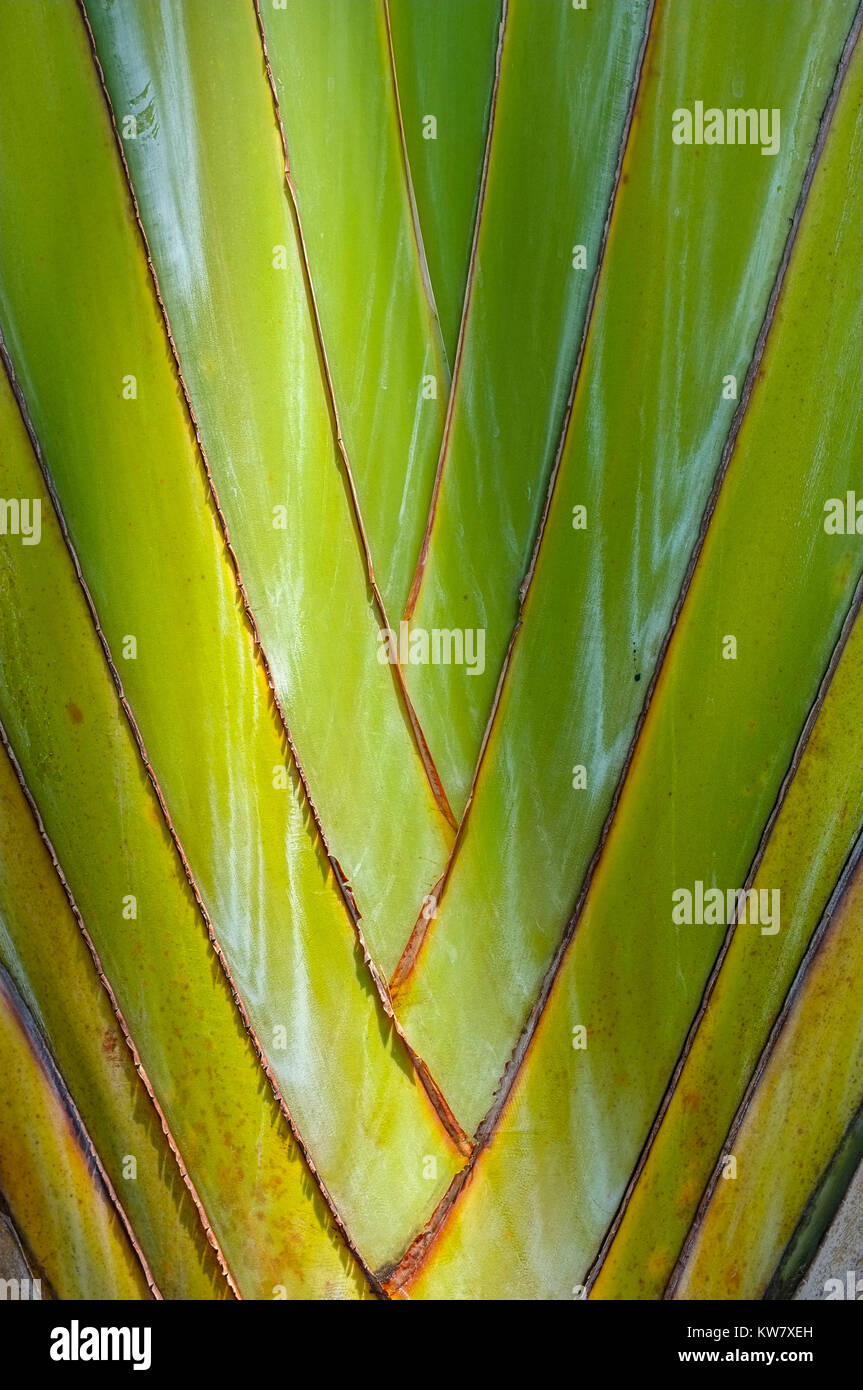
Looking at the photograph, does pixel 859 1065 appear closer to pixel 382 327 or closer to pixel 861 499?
pixel 861 499

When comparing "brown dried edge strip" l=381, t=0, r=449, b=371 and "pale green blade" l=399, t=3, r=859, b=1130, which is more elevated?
"brown dried edge strip" l=381, t=0, r=449, b=371

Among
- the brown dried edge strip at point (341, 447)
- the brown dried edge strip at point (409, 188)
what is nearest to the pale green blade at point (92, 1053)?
the brown dried edge strip at point (341, 447)

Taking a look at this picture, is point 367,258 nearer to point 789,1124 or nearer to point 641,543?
point 641,543

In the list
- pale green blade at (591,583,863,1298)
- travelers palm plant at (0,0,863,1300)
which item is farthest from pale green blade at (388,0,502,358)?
pale green blade at (591,583,863,1298)

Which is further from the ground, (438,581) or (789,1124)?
(438,581)

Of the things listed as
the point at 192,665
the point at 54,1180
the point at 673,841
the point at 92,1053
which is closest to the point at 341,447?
the point at 192,665

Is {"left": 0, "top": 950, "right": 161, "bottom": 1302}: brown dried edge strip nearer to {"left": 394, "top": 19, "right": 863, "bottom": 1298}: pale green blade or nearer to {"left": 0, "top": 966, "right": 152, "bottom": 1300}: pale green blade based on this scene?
{"left": 0, "top": 966, "right": 152, "bottom": 1300}: pale green blade
